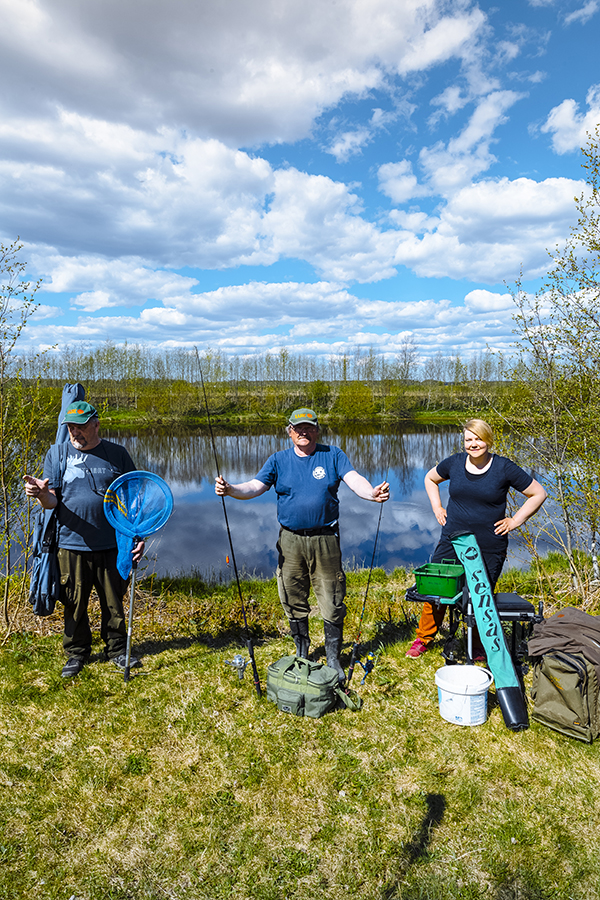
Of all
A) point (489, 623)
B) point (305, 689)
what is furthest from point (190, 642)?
point (489, 623)

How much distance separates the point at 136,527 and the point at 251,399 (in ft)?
166

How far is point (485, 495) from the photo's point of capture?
397 centimetres

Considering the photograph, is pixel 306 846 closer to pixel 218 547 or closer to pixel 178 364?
pixel 218 547

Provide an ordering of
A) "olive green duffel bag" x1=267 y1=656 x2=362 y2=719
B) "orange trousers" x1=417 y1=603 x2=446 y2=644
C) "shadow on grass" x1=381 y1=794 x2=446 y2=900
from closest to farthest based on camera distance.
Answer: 1. "shadow on grass" x1=381 y1=794 x2=446 y2=900
2. "olive green duffel bag" x1=267 y1=656 x2=362 y2=719
3. "orange trousers" x1=417 y1=603 x2=446 y2=644

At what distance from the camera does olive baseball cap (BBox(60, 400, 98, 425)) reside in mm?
4004

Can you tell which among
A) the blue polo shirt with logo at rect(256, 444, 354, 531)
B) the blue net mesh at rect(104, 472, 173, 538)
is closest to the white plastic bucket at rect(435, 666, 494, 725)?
the blue polo shirt with logo at rect(256, 444, 354, 531)

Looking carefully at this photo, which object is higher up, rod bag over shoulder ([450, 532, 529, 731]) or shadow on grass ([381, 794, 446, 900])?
rod bag over shoulder ([450, 532, 529, 731])

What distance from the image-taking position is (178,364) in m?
62.9

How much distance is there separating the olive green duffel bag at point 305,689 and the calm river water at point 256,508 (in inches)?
195

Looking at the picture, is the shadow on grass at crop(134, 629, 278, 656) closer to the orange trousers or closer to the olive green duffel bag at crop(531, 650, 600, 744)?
the orange trousers

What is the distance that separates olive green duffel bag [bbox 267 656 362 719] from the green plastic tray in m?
1.02

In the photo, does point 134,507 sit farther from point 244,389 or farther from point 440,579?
point 244,389

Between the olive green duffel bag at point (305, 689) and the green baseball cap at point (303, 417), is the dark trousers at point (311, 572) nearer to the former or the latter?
the olive green duffel bag at point (305, 689)

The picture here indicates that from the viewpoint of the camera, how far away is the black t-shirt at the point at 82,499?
414cm
